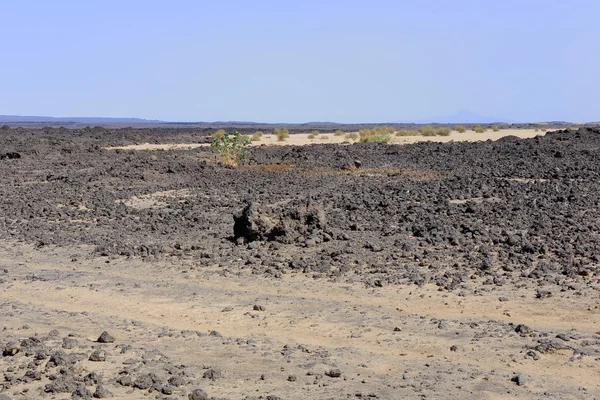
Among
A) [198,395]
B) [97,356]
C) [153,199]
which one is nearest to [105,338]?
[97,356]

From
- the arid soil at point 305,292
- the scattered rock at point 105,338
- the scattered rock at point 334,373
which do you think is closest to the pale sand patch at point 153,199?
the arid soil at point 305,292

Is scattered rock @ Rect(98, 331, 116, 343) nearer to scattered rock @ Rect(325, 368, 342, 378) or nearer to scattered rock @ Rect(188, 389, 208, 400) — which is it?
scattered rock @ Rect(188, 389, 208, 400)

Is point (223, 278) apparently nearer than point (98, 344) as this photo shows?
No

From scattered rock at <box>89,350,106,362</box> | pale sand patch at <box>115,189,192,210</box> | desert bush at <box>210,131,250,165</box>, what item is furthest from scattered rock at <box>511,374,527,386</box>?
desert bush at <box>210,131,250,165</box>

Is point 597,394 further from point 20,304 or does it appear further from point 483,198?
point 483,198

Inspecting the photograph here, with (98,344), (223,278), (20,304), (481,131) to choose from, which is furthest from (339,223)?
(481,131)

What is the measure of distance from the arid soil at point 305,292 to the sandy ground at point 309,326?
3 centimetres

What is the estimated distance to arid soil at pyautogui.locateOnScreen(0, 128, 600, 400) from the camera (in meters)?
6.71

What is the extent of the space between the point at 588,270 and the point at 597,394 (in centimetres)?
443

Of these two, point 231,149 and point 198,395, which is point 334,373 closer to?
point 198,395

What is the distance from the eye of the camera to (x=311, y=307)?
9.10m

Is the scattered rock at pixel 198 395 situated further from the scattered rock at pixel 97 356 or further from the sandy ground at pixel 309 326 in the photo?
the scattered rock at pixel 97 356

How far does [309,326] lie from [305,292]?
1.50 meters

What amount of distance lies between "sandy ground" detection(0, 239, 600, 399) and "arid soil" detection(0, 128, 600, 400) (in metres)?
0.03
